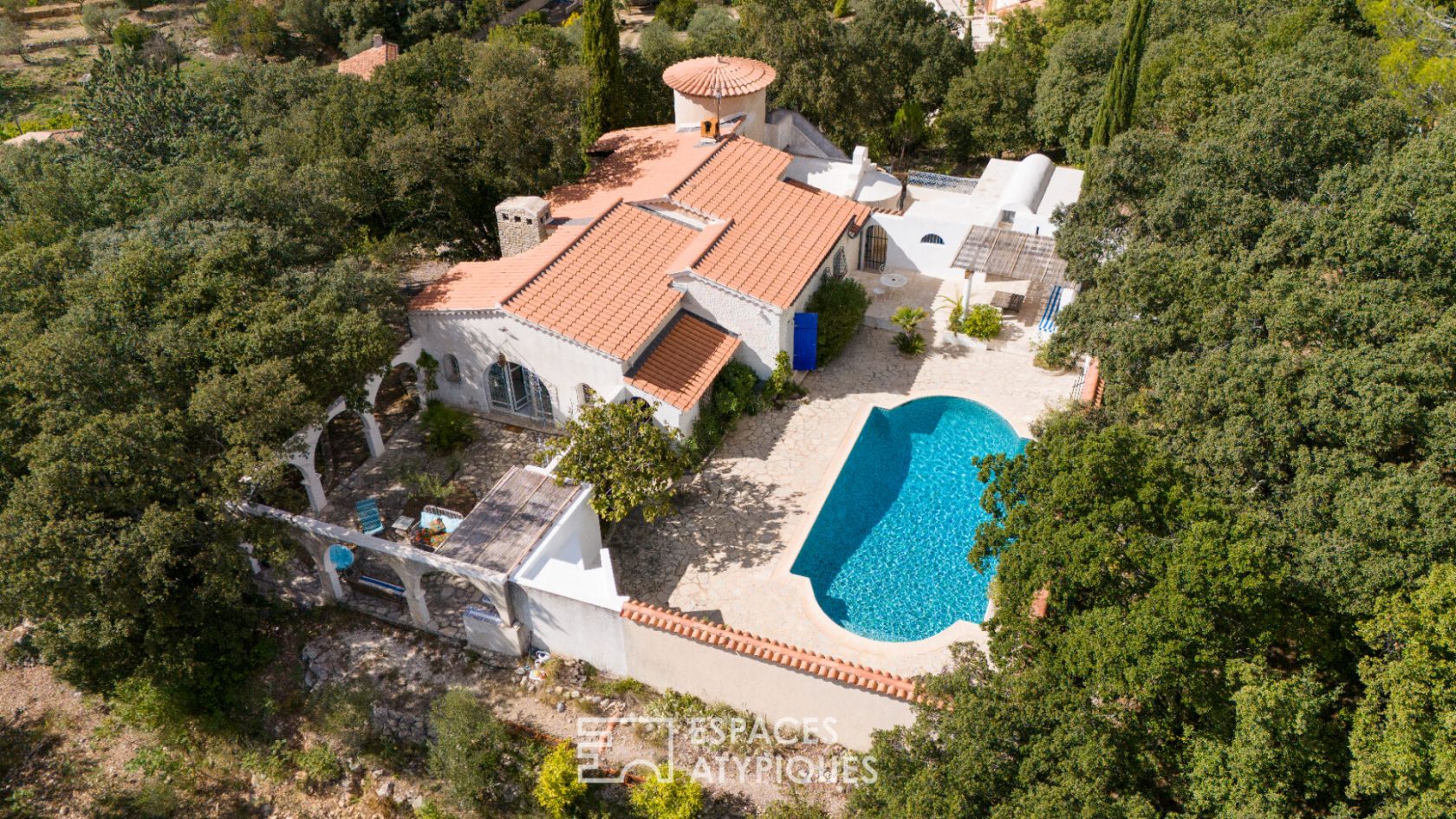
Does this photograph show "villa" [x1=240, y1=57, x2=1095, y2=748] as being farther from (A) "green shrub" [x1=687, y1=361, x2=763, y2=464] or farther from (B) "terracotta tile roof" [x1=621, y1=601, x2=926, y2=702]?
(A) "green shrub" [x1=687, y1=361, x2=763, y2=464]

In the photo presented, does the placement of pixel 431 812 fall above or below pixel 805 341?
below

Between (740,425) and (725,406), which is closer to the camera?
(725,406)

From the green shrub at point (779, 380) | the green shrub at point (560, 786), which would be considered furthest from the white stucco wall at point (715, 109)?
the green shrub at point (560, 786)

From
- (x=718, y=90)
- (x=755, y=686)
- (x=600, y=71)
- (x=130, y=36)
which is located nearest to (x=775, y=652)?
(x=755, y=686)

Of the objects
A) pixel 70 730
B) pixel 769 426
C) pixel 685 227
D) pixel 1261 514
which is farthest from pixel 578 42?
pixel 1261 514

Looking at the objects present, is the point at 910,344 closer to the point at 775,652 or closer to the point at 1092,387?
the point at 1092,387
